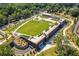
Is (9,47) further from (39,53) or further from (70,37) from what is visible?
(70,37)

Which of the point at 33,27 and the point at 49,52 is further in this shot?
the point at 33,27

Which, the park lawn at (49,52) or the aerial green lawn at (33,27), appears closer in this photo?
the park lawn at (49,52)

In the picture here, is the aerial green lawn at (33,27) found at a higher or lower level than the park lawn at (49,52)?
higher

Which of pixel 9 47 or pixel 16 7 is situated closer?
pixel 9 47

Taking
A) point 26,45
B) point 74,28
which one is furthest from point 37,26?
point 74,28

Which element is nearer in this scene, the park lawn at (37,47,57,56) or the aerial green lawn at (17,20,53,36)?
the park lawn at (37,47,57,56)

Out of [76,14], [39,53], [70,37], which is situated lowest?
[39,53]

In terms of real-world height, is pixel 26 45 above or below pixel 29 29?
below

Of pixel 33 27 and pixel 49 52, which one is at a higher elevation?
pixel 33 27
